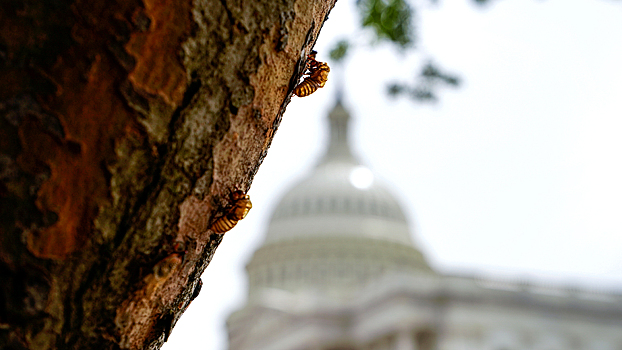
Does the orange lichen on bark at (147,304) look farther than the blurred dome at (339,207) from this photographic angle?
No

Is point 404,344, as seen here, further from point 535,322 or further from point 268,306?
point 268,306

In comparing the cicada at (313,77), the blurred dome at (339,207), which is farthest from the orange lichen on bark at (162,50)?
the blurred dome at (339,207)

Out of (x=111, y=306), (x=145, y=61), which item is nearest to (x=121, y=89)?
(x=145, y=61)

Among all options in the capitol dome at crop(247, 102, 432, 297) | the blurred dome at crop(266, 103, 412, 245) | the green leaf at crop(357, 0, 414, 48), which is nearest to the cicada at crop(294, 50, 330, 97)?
the green leaf at crop(357, 0, 414, 48)

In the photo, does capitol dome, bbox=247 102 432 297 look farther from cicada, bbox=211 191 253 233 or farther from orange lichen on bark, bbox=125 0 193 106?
orange lichen on bark, bbox=125 0 193 106

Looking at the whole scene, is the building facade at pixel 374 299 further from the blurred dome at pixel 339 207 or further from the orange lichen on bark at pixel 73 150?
the orange lichen on bark at pixel 73 150

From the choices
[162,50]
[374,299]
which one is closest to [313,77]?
[162,50]

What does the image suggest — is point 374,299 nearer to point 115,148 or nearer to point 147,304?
point 147,304
